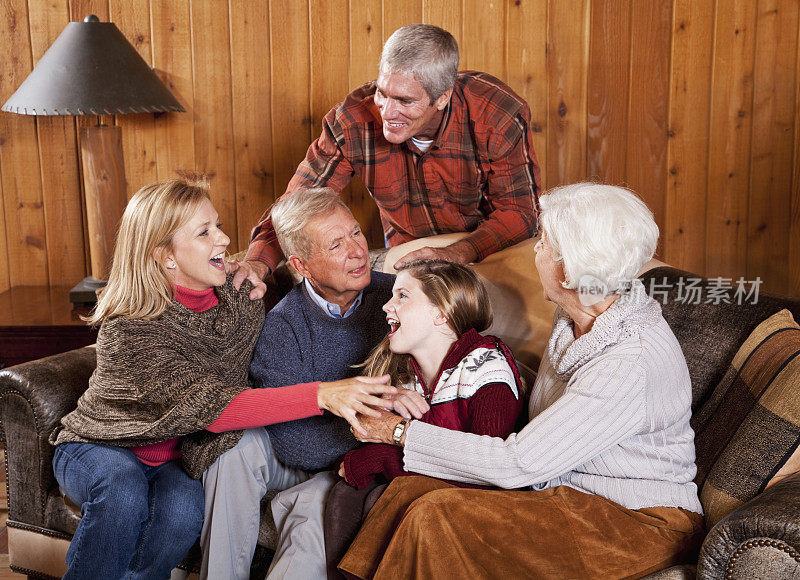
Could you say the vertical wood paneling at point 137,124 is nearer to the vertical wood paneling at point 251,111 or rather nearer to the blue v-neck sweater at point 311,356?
the vertical wood paneling at point 251,111

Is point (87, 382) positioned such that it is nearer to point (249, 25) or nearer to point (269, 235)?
point (269, 235)

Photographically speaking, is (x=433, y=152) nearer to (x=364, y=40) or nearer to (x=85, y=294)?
(x=364, y=40)

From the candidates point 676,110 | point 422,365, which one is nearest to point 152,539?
point 422,365

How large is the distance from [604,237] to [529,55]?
1.63 meters

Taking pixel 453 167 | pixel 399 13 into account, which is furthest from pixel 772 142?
pixel 399 13

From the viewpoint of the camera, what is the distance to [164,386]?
5.85 ft

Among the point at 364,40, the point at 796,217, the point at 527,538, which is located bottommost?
the point at 527,538

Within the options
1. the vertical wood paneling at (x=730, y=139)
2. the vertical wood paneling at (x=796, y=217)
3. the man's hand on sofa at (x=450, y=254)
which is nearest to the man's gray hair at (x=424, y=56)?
the man's hand on sofa at (x=450, y=254)

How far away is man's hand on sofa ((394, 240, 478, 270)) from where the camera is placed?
2104mm

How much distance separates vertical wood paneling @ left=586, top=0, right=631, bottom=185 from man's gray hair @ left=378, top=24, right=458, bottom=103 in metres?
0.88

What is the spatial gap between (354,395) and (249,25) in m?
1.80

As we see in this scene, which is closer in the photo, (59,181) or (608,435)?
(608,435)

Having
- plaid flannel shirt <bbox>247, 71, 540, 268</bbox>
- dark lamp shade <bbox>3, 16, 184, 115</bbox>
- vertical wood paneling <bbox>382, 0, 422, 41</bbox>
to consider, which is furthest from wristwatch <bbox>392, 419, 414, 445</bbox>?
vertical wood paneling <bbox>382, 0, 422, 41</bbox>

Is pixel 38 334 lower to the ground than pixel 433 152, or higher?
lower
